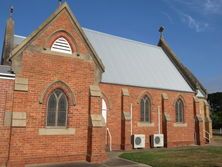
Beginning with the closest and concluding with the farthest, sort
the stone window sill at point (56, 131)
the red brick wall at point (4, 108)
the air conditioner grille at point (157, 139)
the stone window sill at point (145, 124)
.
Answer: the red brick wall at point (4, 108)
the stone window sill at point (56, 131)
the stone window sill at point (145, 124)
the air conditioner grille at point (157, 139)

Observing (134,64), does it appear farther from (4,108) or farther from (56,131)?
(4,108)

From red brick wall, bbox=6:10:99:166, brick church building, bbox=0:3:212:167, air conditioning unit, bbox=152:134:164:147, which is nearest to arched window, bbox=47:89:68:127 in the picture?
brick church building, bbox=0:3:212:167

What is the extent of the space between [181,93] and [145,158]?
11.4 meters

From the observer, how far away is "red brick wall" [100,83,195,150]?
65.8 feet

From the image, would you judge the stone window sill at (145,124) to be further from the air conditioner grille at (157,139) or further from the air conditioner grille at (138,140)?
the air conditioner grille at (138,140)

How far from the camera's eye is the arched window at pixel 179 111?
2470cm

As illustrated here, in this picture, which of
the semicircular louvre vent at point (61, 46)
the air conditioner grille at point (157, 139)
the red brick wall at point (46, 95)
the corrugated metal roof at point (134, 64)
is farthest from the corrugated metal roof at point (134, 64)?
the semicircular louvre vent at point (61, 46)

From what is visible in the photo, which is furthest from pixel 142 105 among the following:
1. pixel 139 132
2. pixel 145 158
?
pixel 145 158

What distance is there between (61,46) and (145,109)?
10553 mm

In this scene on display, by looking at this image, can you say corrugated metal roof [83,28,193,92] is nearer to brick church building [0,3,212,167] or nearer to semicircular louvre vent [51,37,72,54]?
brick church building [0,3,212,167]

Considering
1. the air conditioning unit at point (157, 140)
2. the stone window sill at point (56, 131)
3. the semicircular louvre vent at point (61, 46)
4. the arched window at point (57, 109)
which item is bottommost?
the air conditioning unit at point (157, 140)

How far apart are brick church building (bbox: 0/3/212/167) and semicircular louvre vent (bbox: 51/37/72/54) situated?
0.06m

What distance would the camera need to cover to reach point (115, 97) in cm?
2045

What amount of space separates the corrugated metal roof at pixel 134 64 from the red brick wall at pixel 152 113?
22.8 inches
